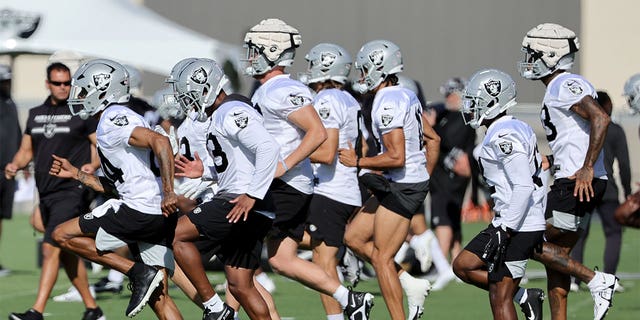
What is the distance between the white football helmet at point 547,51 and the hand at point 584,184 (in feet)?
2.49

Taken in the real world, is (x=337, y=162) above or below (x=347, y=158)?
below

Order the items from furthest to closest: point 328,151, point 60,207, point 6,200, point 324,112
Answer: point 6,200 < point 60,207 < point 324,112 < point 328,151

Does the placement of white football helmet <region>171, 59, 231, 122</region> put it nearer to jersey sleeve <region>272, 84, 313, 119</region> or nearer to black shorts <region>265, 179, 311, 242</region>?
jersey sleeve <region>272, 84, 313, 119</region>

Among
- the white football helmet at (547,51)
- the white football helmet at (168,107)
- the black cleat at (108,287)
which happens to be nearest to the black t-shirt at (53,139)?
the white football helmet at (168,107)

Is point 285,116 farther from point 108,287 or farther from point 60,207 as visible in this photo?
point 108,287

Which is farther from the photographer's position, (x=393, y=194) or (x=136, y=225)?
(x=393, y=194)

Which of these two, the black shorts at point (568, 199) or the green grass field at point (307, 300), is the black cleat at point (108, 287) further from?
the black shorts at point (568, 199)

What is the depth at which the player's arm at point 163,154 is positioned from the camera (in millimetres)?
8680

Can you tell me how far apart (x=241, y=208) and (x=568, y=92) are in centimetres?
246

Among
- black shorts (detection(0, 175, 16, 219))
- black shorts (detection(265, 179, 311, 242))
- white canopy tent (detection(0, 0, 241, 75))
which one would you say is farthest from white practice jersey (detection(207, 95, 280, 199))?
white canopy tent (detection(0, 0, 241, 75))

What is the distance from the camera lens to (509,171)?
854 centimetres

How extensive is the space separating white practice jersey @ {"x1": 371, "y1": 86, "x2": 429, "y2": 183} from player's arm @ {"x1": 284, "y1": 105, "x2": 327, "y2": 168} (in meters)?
0.66

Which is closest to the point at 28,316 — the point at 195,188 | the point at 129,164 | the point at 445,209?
the point at 195,188

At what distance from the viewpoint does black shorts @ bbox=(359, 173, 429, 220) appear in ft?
32.9
